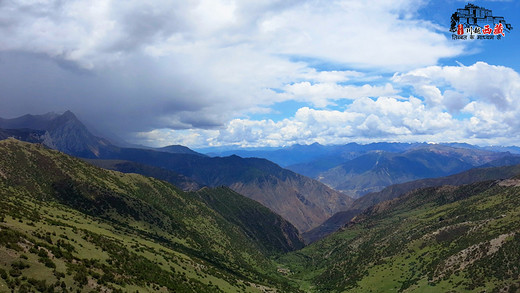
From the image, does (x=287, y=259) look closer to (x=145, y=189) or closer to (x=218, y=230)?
(x=218, y=230)

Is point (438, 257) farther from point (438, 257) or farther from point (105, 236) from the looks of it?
point (105, 236)

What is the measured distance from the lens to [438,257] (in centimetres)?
10038

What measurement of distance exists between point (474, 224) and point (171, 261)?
4136 inches

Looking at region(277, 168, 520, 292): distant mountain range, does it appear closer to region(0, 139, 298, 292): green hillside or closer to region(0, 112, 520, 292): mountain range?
region(0, 112, 520, 292): mountain range

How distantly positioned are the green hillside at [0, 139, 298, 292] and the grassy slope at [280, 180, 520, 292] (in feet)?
88.1

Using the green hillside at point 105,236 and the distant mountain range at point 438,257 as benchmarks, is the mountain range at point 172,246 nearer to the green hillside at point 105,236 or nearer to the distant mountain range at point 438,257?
the green hillside at point 105,236

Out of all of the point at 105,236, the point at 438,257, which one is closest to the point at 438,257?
the point at 438,257

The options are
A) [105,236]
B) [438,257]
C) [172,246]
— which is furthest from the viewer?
[172,246]

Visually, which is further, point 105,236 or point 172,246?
point 172,246

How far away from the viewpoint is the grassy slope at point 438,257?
79062 millimetres

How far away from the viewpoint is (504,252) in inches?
3169

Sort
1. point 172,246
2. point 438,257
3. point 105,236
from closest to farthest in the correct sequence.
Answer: point 105,236, point 438,257, point 172,246

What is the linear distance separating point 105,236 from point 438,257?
97.5 metres

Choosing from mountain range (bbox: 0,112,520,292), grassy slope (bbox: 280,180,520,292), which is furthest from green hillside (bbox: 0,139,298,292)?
grassy slope (bbox: 280,180,520,292)
